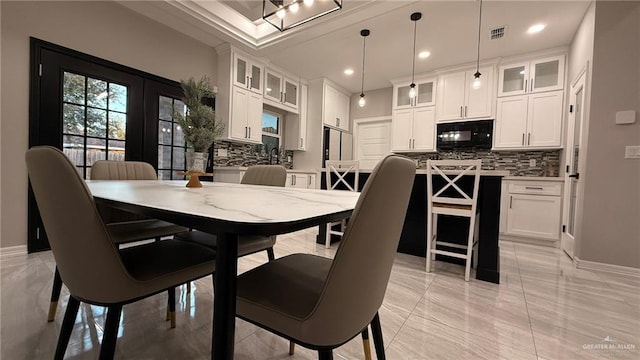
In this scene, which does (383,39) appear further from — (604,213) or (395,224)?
(395,224)

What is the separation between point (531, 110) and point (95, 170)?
5.10 meters

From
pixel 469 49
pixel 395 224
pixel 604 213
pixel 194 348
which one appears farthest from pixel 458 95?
pixel 194 348

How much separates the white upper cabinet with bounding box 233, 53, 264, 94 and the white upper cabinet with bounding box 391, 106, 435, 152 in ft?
8.37

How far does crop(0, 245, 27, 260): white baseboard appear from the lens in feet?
7.45

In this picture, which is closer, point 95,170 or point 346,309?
point 346,309

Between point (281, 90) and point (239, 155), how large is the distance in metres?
1.44

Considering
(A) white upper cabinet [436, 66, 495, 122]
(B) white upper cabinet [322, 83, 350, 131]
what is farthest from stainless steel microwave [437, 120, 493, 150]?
(B) white upper cabinet [322, 83, 350, 131]

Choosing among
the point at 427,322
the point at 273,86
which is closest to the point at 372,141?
the point at 273,86

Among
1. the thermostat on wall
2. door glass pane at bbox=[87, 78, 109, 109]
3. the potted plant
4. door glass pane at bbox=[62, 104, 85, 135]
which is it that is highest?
door glass pane at bbox=[87, 78, 109, 109]

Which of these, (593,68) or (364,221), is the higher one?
(593,68)

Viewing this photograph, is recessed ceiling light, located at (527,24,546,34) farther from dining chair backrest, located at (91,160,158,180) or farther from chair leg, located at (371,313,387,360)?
dining chair backrest, located at (91,160,158,180)

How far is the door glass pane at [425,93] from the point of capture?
4562mm

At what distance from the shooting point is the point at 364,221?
0.59 metres

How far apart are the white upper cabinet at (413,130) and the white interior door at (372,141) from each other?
18.0 inches
